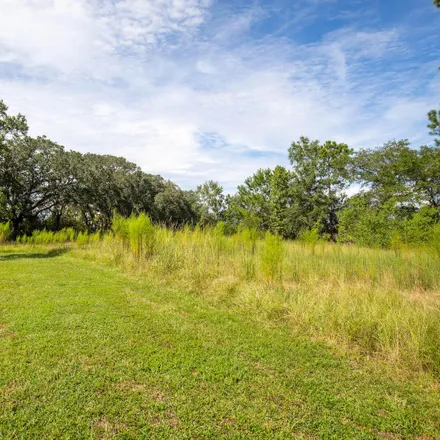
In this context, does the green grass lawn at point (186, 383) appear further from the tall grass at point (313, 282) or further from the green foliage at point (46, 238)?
the green foliage at point (46, 238)

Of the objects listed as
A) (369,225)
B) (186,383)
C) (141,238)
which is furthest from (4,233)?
(369,225)

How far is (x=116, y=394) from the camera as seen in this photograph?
2.08 meters

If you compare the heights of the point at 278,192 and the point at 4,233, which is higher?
the point at 278,192

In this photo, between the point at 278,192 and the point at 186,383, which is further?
the point at 278,192

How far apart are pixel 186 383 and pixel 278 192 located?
66.8ft

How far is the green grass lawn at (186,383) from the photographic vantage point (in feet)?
5.95

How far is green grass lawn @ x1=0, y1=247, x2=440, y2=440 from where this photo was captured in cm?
181

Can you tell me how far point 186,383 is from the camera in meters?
2.28

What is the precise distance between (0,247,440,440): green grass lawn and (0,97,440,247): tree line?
6.26 m

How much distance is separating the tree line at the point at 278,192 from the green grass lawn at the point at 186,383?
6.26 metres

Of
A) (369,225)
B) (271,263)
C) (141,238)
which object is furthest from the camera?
(369,225)

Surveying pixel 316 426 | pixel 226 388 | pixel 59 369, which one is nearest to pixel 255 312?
pixel 226 388

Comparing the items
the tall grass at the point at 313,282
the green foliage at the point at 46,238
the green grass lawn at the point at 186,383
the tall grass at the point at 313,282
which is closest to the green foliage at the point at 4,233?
the green foliage at the point at 46,238

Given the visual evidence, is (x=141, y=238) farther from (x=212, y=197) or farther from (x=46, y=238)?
(x=212, y=197)
